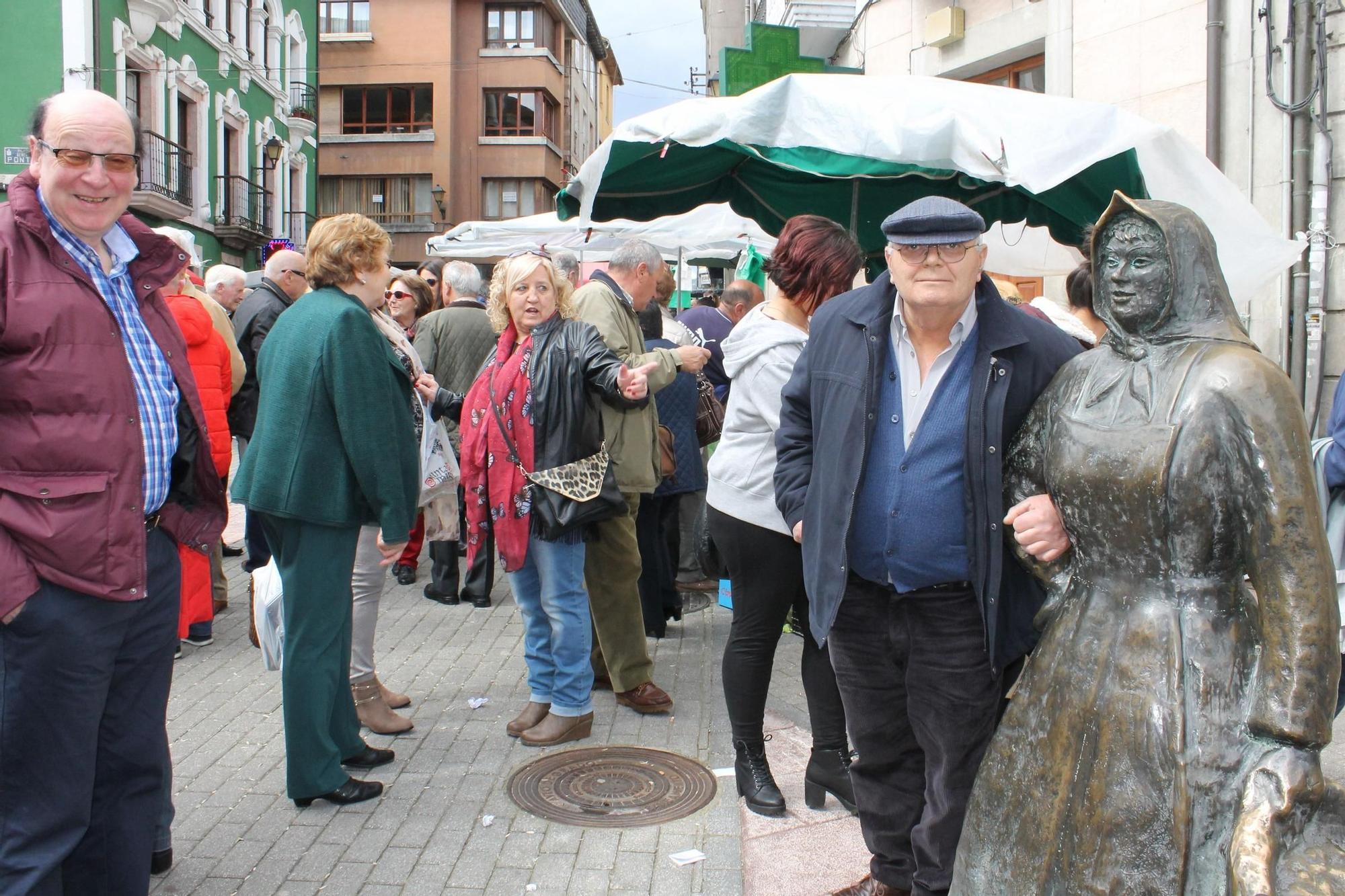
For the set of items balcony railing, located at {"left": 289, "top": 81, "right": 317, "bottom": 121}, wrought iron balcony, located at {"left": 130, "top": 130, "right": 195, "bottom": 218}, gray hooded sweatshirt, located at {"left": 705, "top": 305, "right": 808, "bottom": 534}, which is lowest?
gray hooded sweatshirt, located at {"left": 705, "top": 305, "right": 808, "bottom": 534}

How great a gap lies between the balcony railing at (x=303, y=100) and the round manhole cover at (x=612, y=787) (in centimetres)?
3490

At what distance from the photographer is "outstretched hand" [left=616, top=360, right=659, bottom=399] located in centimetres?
450

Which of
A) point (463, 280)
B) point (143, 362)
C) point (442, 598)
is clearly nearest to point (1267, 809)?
point (143, 362)

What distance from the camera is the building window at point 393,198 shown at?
44500 millimetres

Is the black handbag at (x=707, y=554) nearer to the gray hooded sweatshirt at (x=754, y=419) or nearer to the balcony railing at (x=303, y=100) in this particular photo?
the gray hooded sweatshirt at (x=754, y=419)

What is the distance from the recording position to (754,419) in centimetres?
387

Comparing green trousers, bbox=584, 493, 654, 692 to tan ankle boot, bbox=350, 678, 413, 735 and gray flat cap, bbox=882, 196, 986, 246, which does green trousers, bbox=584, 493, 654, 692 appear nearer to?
tan ankle boot, bbox=350, 678, 413, 735

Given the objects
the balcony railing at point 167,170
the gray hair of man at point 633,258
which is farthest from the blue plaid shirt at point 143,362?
the balcony railing at point 167,170

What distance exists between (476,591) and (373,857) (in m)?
3.31

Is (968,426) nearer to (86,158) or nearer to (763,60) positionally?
(86,158)

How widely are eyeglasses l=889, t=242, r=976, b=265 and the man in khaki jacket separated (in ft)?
6.92

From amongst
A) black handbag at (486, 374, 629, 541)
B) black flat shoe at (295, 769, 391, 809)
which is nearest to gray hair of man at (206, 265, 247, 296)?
black handbag at (486, 374, 629, 541)

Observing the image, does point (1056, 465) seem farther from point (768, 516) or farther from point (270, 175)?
point (270, 175)

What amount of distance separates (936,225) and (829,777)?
2.19 meters
